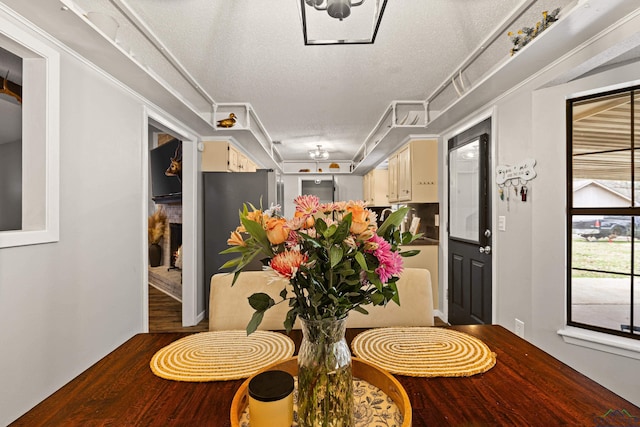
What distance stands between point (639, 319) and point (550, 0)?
6.02 feet

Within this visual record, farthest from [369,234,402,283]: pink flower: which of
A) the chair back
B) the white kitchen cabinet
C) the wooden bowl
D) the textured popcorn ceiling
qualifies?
the white kitchen cabinet

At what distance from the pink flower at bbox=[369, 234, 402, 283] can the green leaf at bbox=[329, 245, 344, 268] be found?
82 millimetres

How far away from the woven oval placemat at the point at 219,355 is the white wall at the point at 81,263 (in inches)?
38.2

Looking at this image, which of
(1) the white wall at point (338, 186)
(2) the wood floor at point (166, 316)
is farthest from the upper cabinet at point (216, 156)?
(1) the white wall at point (338, 186)

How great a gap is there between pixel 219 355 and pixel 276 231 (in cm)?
64

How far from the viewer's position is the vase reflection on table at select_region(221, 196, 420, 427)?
24.8 inches

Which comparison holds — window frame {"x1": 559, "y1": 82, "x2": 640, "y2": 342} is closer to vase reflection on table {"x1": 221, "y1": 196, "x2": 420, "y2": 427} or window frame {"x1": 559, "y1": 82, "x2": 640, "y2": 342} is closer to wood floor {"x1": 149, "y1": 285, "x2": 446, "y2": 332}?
wood floor {"x1": 149, "y1": 285, "x2": 446, "y2": 332}

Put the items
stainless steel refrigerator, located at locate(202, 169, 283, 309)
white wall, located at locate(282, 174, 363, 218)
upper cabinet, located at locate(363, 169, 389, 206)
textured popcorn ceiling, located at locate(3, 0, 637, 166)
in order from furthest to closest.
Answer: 1. white wall, located at locate(282, 174, 363, 218)
2. upper cabinet, located at locate(363, 169, 389, 206)
3. stainless steel refrigerator, located at locate(202, 169, 283, 309)
4. textured popcorn ceiling, located at locate(3, 0, 637, 166)

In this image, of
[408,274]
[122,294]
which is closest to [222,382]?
[408,274]

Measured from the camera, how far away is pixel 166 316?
3.89 m

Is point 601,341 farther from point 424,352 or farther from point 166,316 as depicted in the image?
point 166,316

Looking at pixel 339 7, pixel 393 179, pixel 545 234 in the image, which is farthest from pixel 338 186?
pixel 339 7

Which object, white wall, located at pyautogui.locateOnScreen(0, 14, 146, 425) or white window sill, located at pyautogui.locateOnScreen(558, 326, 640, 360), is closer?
white wall, located at pyautogui.locateOnScreen(0, 14, 146, 425)

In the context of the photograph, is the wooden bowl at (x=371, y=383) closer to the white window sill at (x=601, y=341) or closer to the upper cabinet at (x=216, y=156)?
the white window sill at (x=601, y=341)
